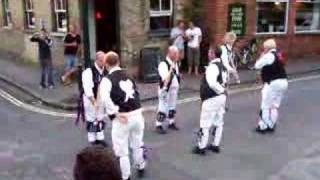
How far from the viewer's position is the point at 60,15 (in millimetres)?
18672

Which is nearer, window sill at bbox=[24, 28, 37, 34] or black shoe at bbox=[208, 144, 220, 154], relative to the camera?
black shoe at bbox=[208, 144, 220, 154]

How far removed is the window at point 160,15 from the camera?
57.3ft

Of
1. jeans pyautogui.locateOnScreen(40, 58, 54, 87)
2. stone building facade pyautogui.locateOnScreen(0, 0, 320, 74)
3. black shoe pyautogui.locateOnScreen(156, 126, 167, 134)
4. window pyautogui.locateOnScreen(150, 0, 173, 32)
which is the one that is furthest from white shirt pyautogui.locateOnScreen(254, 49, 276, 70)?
window pyautogui.locateOnScreen(150, 0, 173, 32)

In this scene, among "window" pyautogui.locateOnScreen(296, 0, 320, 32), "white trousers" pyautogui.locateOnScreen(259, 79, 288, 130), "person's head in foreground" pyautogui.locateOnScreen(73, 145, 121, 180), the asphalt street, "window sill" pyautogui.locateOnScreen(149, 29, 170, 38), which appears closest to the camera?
"person's head in foreground" pyautogui.locateOnScreen(73, 145, 121, 180)

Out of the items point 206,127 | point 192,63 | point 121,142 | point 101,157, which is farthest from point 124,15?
point 101,157

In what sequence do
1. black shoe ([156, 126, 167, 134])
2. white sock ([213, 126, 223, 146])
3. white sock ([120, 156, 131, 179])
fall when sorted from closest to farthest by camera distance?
white sock ([120, 156, 131, 179]) → white sock ([213, 126, 223, 146]) → black shoe ([156, 126, 167, 134])

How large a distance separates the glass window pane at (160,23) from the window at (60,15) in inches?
118

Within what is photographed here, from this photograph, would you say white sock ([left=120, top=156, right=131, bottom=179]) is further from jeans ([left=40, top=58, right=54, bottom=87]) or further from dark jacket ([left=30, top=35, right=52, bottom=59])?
dark jacket ([left=30, top=35, right=52, bottom=59])

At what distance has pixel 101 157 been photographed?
308cm

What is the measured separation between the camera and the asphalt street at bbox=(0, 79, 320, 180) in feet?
28.3

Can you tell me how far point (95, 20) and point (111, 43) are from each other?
0.94 m

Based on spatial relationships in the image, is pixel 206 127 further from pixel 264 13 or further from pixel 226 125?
pixel 264 13

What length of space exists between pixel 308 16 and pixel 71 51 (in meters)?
9.50

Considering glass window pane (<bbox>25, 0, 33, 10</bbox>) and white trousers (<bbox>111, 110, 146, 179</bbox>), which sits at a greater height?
glass window pane (<bbox>25, 0, 33, 10</bbox>)
